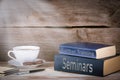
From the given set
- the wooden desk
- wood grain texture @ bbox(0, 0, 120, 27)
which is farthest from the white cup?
wood grain texture @ bbox(0, 0, 120, 27)

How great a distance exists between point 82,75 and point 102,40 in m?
0.34

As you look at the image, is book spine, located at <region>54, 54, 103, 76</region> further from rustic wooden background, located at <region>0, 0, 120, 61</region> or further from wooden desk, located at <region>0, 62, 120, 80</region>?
rustic wooden background, located at <region>0, 0, 120, 61</region>

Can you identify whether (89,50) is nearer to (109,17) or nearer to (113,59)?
(113,59)

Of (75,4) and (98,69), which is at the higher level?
(75,4)

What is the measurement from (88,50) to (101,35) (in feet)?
0.99

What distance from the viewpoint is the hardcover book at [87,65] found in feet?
4.32

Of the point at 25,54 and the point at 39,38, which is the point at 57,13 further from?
the point at 25,54

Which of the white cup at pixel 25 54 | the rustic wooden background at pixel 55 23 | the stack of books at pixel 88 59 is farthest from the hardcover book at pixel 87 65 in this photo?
the rustic wooden background at pixel 55 23

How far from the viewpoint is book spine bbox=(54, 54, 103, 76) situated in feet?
4.33

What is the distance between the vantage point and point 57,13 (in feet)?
5.43

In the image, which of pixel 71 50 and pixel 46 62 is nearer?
pixel 71 50

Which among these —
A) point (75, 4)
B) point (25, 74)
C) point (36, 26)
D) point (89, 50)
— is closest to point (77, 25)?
point (75, 4)

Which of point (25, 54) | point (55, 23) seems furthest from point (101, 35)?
point (25, 54)

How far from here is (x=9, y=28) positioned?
1.70m
